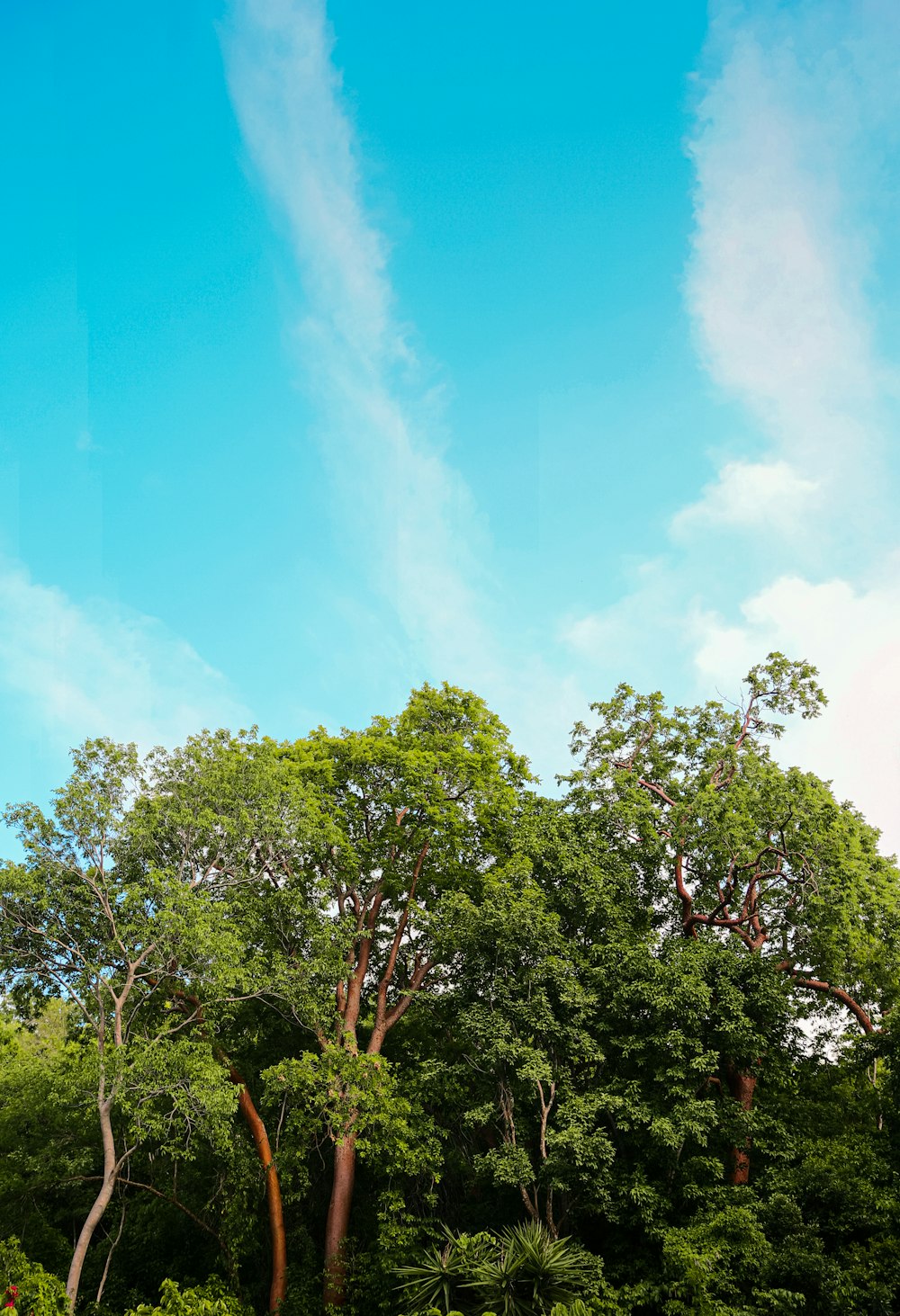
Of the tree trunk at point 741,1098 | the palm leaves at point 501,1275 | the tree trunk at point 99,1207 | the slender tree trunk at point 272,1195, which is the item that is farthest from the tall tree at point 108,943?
the tree trunk at point 741,1098

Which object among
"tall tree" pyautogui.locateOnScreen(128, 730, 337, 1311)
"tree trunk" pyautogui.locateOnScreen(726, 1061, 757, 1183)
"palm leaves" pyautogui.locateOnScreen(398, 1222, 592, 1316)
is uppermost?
"tall tree" pyautogui.locateOnScreen(128, 730, 337, 1311)

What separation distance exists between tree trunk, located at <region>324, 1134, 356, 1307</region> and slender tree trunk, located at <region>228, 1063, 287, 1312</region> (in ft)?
2.71

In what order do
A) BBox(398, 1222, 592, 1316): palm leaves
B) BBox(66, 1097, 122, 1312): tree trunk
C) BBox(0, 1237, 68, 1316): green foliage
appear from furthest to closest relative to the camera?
BBox(66, 1097, 122, 1312): tree trunk → BBox(398, 1222, 592, 1316): palm leaves → BBox(0, 1237, 68, 1316): green foliage

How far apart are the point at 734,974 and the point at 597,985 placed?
7.37 feet

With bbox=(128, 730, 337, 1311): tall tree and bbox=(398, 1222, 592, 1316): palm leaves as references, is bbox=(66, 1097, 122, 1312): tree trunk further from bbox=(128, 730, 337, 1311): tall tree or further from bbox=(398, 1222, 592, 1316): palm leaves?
bbox=(398, 1222, 592, 1316): palm leaves

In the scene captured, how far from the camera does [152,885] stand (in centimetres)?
1360

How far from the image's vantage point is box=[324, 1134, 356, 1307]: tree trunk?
47.2ft

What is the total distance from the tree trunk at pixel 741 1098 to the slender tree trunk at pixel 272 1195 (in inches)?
313

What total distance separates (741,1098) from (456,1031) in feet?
17.5

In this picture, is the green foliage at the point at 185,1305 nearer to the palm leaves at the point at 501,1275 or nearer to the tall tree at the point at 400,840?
the palm leaves at the point at 501,1275

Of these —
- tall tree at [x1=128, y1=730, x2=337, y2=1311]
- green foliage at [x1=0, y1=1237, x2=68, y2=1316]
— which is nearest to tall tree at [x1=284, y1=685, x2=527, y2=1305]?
tall tree at [x1=128, y1=730, x2=337, y2=1311]

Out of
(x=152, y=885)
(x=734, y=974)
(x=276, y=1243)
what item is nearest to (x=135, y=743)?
(x=152, y=885)

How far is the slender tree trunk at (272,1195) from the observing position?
15086 millimetres

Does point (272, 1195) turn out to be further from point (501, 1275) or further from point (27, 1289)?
point (501, 1275)
